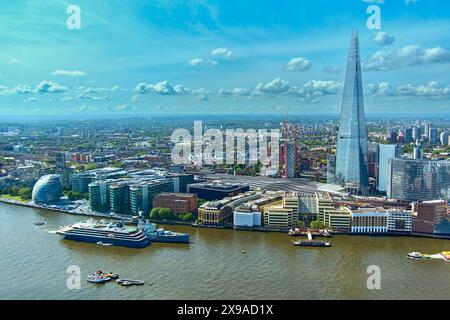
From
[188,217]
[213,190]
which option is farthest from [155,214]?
[213,190]

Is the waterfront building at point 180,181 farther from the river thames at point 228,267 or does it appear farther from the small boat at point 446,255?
the small boat at point 446,255

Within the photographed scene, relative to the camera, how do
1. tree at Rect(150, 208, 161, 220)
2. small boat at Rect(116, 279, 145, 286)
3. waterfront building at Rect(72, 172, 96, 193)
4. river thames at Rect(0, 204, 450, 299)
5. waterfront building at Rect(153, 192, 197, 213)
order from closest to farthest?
river thames at Rect(0, 204, 450, 299) < small boat at Rect(116, 279, 145, 286) < tree at Rect(150, 208, 161, 220) < waterfront building at Rect(153, 192, 197, 213) < waterfront building at Rect(72, 172, 96, 193)

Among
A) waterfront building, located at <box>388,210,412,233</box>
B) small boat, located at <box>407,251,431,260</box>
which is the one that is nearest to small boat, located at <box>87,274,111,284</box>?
small boat, located at <box>407,251,431,260</box>

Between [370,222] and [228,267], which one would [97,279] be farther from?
[370,222]

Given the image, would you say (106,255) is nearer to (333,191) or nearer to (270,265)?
(270,265)

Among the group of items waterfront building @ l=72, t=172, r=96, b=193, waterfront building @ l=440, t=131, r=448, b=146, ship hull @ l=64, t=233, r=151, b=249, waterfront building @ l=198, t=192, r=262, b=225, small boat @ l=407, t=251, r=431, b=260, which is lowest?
small boat @ l=407, t=251, r=431, b=260

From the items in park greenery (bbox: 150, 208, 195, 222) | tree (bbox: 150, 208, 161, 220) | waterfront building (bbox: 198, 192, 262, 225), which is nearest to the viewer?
waterfront building (bbox: 198, 192, 262, 225)

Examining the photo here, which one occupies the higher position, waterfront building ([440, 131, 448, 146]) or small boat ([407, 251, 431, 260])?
waterfront building ([440, 131, 448, 146])

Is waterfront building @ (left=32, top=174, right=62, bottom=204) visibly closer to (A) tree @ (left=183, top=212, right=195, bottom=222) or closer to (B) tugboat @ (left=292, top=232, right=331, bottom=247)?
(A) tree @ (left=183, top=212, right=195, bottom=222)
